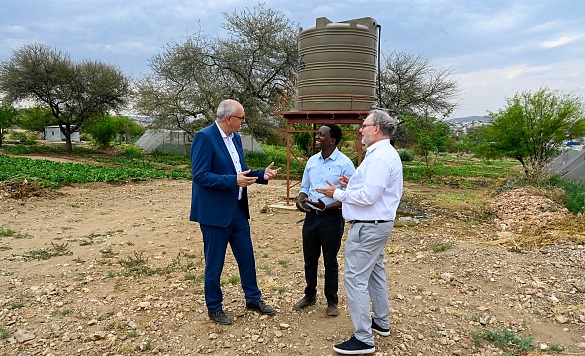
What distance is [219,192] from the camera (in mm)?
3590

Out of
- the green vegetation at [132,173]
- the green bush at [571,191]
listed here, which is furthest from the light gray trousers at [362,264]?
the green bush at [571,191]

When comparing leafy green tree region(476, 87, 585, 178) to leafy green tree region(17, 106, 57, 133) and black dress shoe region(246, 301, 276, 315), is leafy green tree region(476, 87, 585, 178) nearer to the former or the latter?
black dress shoe region(246, 301, 276, 315)

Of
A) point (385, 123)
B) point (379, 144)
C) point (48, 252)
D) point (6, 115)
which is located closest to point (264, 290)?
point (379, 144)

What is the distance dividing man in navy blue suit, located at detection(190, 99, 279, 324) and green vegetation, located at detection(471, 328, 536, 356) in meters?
2.03

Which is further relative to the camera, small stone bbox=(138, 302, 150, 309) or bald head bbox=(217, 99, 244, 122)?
small stone bbox=(138, 302, 150, 309)

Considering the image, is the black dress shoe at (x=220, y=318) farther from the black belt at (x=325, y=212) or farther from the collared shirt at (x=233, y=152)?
the black belt at (x=325, y=212)

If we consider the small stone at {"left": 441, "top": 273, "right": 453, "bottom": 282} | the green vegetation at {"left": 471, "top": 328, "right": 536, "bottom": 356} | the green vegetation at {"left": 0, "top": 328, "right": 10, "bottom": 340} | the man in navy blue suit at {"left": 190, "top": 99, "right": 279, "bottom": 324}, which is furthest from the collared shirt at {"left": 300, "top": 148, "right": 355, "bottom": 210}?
the green vegetation at {"left": 0, "top": 328, "right": 10, "bottom": 340}

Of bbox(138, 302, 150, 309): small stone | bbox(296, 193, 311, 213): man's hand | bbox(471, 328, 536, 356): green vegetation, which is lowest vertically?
bbox(471, 328, 536, 356): green vegetation

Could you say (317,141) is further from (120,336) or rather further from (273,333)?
(120,336)

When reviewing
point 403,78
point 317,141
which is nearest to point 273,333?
point 317,141

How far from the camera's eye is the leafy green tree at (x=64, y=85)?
23750 millimetres

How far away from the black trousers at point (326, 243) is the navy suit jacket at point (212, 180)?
27.1 inches

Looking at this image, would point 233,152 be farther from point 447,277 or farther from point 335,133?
Result: point 447,277

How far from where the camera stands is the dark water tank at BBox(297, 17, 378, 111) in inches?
323
